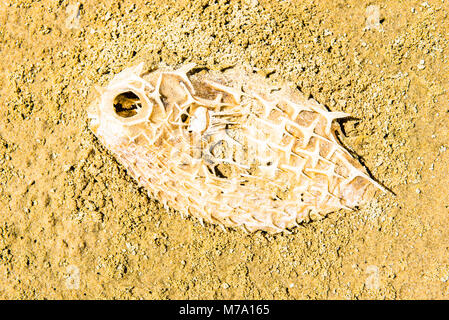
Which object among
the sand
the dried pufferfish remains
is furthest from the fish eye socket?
the sand

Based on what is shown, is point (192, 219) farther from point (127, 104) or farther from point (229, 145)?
point (127, 104)

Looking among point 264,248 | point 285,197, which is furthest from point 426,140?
point 264,248

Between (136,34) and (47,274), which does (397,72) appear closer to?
(136,34)

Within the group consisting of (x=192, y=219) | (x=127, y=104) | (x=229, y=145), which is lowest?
(x=192, y=219)

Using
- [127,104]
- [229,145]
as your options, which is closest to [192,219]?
[229,145]

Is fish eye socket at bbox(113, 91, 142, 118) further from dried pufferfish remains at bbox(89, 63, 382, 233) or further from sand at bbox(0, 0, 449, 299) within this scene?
sand at bbox(0, 0, 449, 299)

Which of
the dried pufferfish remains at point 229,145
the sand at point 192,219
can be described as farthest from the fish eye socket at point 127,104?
the sand at point 192,219

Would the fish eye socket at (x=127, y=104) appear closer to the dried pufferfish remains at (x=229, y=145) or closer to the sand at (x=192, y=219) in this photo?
the dried pufferfish remains at (x=229, y=145)
